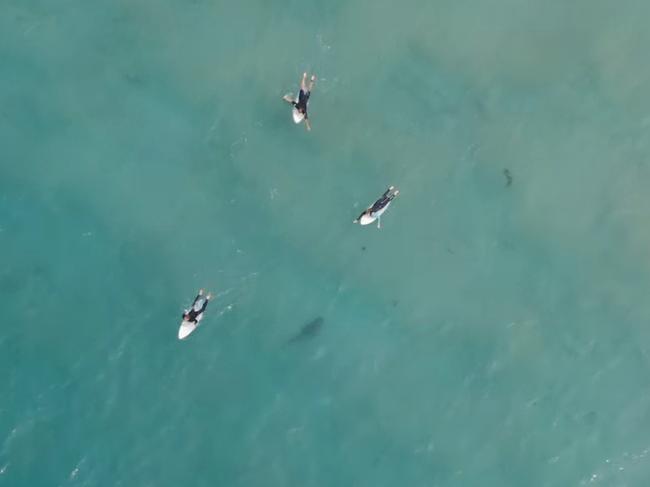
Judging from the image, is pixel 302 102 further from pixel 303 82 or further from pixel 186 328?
pixel 186 328

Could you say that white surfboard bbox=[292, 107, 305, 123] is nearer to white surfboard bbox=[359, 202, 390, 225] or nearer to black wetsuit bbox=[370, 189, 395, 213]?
black wetsuit bbox=[370, 189, 395, 213]

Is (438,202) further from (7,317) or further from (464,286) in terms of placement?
(7,317)

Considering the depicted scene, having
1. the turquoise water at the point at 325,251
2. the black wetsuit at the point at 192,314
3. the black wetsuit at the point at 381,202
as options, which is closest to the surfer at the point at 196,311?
the black wetsuit at the point at 192,314

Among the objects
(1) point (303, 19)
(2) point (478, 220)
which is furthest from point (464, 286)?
(1) point (303, 19)

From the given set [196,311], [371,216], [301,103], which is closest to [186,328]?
[196,311]

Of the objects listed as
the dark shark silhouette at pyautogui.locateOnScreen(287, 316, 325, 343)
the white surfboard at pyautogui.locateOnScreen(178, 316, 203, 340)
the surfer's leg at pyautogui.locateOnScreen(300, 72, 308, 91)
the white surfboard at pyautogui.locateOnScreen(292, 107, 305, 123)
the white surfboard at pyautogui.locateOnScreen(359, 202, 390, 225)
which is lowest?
the dark shark silhouette at pyautogui.locateOnScreen(287, 316, 325, 343)

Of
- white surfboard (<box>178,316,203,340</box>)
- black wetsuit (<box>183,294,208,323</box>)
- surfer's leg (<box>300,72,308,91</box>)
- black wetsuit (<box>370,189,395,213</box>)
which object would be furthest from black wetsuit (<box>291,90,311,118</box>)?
white surfboard (<box>178,316,203,340</box>)
